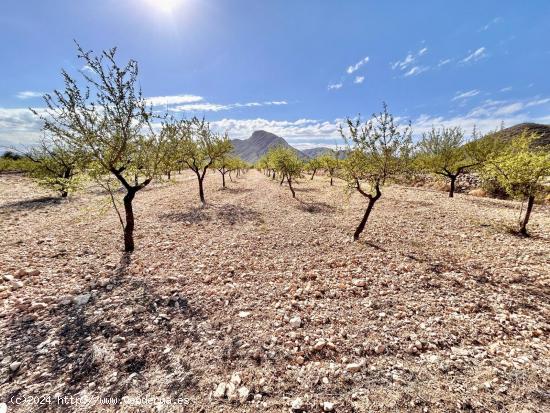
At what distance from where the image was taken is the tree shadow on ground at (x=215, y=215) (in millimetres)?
20062

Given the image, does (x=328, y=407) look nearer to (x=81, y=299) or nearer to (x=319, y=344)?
(x=319, y=344)

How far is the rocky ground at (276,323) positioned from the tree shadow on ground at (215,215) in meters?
5.07

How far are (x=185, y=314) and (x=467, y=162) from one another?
131ft

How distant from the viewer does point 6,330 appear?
6762 mm

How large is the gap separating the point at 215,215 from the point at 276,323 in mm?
15499

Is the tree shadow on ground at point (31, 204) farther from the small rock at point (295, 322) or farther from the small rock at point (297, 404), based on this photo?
the small rock at point (297, 404)

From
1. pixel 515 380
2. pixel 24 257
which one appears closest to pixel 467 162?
pixel 515 380

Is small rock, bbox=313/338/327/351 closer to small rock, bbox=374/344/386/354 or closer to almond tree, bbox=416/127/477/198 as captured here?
small rock, bbox=374/344/386/354

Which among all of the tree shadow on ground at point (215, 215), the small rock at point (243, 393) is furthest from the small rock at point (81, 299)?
the tree shadow on ground at point (215, 215)

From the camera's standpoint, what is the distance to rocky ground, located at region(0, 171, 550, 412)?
515 cm

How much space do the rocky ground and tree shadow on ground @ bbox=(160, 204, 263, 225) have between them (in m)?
5.07

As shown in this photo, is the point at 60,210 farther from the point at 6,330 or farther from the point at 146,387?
the point at 146,387

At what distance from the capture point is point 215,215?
71.6 feet

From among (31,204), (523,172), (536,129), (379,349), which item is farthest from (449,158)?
(536,129)
